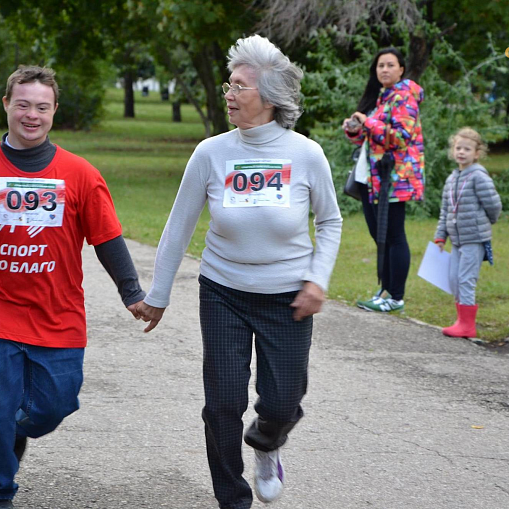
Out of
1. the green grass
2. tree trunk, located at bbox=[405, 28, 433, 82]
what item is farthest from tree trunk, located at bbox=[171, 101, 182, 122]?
tree trunk, located at bbox=[405, 28, 433, 82]

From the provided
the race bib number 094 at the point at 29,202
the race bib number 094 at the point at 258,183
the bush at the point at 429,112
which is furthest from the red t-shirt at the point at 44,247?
the bush at the point at 429,112

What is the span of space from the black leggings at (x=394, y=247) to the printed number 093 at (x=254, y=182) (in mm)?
4197

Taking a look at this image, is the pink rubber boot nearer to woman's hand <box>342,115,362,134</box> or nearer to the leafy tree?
woman's hand <box>342,115,362,134</box>

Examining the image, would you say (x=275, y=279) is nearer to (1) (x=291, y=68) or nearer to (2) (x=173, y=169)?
(1) (x=291, y=68)

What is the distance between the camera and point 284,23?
16938 millimetres

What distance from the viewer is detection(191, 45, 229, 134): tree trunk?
24734 mm

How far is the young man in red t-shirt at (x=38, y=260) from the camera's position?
11.9ft

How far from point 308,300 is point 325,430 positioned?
5.02 feet

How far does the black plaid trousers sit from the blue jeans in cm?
52

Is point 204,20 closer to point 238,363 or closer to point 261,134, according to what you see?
point 261,134

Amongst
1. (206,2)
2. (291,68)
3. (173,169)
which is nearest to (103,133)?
(173,169)

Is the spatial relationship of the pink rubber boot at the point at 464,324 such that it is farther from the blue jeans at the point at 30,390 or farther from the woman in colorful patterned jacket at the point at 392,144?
the blue jeans at the point at 30,390

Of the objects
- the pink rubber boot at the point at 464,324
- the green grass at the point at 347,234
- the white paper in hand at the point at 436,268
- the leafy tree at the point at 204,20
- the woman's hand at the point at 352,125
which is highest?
the leafy tree at the point at 204,20

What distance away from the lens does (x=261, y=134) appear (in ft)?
12.2
